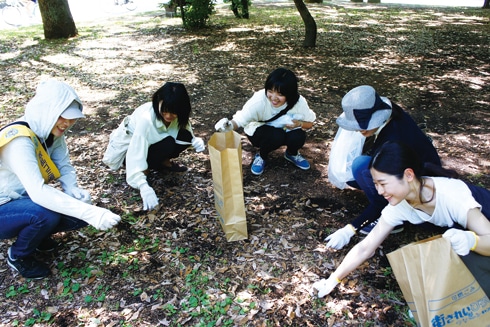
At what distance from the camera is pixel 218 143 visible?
8.73 feet

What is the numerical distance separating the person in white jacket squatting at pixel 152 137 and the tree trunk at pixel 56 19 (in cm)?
696

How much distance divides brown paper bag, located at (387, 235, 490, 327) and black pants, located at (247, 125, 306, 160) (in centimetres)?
189

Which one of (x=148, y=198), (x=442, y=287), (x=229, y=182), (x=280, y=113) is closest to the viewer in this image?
(x=442, y=287)

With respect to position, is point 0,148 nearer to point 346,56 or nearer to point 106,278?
point 106,278

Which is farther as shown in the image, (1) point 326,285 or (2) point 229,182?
(2) point 229,182

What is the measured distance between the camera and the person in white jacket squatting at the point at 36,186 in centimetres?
213

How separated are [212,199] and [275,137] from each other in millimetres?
837

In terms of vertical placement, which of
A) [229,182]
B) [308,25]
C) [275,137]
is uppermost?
[308,25]

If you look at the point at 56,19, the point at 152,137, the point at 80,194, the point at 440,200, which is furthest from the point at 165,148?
the point at 56,19

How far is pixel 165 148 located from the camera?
3232 millimetres

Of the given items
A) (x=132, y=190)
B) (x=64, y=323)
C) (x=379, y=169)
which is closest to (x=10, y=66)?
(x=132, y=190)

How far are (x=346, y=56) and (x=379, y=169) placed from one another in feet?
19.5

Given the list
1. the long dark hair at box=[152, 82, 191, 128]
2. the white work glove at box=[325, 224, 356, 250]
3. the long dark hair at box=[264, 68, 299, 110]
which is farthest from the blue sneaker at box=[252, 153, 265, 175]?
the white work glove at box=[325, 224, 356, 250]

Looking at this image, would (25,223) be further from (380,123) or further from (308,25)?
(308,25)
